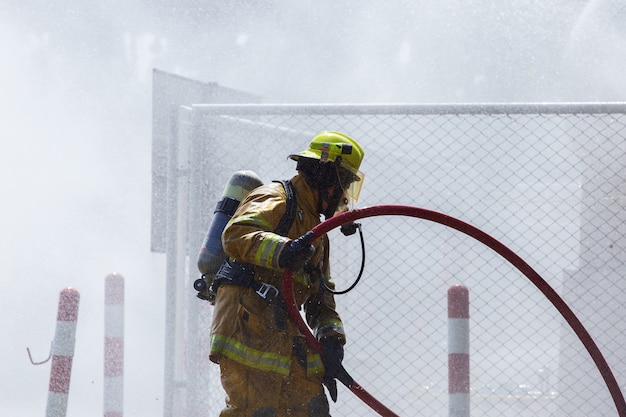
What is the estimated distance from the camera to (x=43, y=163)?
10055 millimetres

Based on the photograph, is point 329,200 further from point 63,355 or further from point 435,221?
point 63,355

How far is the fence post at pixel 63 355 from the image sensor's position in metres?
5.74

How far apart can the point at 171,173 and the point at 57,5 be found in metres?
5.06

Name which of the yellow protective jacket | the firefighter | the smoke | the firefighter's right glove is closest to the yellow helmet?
the firefighter

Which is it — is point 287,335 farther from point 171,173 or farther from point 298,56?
point 298,56

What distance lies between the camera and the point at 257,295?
152 inches

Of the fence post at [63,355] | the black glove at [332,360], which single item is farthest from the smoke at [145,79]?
the black glove at [332,360]

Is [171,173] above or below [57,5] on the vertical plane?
below

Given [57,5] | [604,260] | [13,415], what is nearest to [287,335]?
[604,260]

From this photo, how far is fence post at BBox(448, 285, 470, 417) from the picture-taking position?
533 cm

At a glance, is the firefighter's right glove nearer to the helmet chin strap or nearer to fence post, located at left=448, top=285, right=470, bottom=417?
the helmet chin strap

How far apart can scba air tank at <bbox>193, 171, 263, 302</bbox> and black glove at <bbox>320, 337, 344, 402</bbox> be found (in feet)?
1.69

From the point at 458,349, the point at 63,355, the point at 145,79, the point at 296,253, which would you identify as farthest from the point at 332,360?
the point at 145,79

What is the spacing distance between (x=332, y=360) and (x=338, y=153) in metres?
0.77
